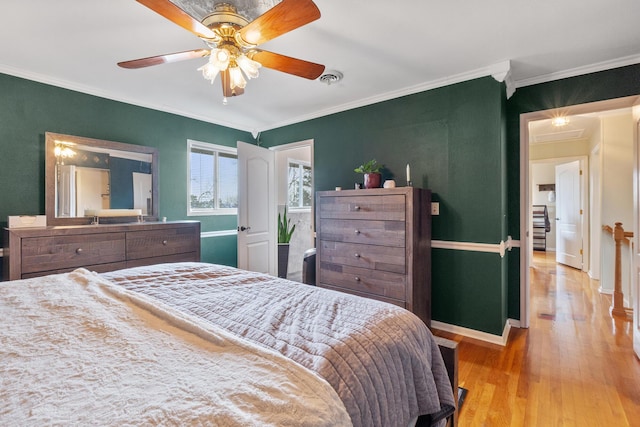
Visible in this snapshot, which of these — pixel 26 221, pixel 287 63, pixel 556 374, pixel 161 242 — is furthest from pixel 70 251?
pixel 556 374

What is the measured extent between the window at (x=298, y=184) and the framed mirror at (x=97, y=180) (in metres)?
2.48

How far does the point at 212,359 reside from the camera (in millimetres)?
743

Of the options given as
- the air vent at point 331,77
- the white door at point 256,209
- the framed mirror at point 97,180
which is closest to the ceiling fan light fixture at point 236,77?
the air vent at point 331,77

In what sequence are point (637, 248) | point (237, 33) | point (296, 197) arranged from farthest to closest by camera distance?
point (296, 197) → point (637, 248) → point (237, 33)

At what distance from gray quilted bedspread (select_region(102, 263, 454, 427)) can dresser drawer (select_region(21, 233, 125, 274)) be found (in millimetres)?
1458

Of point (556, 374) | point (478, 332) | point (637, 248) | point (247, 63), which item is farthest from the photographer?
point (478, 332)

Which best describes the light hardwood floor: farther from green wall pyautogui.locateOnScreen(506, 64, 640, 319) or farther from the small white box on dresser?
the small white box on dresser

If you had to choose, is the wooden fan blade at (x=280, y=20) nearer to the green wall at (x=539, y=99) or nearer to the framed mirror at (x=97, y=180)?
the framed mirror at (x=97, y=180)

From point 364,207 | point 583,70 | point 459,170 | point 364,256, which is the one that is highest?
point 583,70

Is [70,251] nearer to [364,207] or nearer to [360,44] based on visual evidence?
[364,207]

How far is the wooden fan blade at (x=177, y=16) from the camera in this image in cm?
130

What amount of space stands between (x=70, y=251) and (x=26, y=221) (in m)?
0.46

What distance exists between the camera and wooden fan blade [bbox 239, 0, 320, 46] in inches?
51.2

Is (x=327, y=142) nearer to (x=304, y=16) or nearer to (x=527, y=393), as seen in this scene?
(x=304, y=16)
